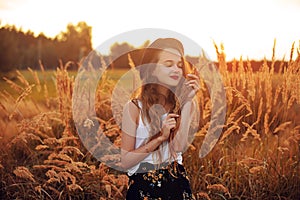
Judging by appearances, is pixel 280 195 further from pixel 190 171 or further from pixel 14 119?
pixel 14 119

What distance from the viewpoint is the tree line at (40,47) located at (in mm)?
4035

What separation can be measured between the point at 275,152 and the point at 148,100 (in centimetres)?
133

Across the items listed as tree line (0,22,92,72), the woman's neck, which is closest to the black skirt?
the woman's neck

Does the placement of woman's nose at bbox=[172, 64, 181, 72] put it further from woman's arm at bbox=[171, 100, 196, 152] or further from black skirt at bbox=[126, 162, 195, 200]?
black skirt at bbox=[126, 162, 195, 200]

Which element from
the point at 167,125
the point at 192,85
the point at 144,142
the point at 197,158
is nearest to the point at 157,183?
the point at 144,142

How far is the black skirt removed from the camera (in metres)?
1.92

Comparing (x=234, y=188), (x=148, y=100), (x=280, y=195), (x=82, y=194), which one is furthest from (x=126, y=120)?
(x=280, y=195)

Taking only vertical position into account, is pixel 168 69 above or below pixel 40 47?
below

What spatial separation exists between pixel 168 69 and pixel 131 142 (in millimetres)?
345

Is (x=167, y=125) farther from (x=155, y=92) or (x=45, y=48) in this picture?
(x=45, y=48)

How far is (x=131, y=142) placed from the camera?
185cm

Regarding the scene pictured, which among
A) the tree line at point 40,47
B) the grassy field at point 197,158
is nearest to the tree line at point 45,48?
the tree line at point 40,47

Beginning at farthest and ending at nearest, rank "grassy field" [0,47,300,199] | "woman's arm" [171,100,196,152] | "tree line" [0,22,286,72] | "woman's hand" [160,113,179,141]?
"tree line" [0,22,286,72]
"grassy field" [0,47,300,199]
"woman's arm" [171,100,196,152]
"woman's hand" [160,113,179,141]

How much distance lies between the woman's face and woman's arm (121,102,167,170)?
0.17 meters
